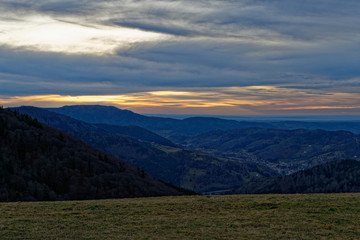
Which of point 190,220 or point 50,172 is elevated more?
point 190,220

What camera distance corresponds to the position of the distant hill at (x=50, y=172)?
69875mm

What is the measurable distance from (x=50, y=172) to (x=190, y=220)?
6506 cm

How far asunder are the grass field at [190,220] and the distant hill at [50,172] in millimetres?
37280

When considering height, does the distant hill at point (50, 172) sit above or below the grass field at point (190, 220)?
below

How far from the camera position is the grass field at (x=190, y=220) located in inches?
987

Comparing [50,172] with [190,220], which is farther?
[50,172]

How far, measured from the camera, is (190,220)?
29.9 m

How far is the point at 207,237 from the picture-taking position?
24.2 meters

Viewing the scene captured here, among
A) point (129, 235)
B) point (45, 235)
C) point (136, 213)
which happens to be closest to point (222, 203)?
point (136, 213)

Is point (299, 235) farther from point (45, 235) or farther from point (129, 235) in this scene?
point (45, 235)

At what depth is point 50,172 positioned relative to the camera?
8344 cm

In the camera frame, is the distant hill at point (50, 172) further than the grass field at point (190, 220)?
Yes

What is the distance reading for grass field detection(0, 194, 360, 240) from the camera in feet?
82.2

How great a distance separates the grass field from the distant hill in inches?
1468
